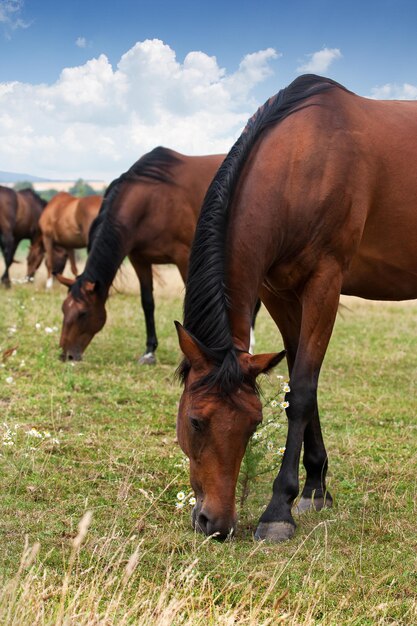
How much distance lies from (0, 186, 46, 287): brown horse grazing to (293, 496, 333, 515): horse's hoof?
45.1ft

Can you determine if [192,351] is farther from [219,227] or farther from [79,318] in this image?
[79,318]

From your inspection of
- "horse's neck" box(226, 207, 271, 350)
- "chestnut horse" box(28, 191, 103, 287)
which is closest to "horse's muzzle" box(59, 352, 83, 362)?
"horse's neck" box(226, 207, 271, 350)

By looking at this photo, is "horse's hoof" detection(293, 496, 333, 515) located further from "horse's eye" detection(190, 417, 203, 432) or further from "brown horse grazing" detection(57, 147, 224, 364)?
"brown horse grazing" detection(57, 147, 224, 364)

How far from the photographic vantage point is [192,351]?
3.53 metres

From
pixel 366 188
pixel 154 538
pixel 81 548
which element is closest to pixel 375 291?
pixel 366 188

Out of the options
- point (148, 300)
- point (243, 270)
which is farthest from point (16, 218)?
point (243, 270)

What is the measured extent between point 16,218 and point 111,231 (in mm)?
10863

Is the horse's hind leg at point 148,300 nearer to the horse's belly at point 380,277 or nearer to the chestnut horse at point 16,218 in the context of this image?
the horse's belly at point 380,277

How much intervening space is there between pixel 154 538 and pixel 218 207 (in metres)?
1.68

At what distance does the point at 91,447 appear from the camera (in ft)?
17.7

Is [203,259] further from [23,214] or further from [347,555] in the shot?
[23,214]

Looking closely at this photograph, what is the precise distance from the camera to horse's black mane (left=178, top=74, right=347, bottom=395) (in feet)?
11.4

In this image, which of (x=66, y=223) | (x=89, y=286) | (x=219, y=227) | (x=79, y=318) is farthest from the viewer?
(x=66, y=223)

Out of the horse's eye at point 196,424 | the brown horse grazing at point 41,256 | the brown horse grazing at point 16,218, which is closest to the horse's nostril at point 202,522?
the horse's eye at point 196,424
